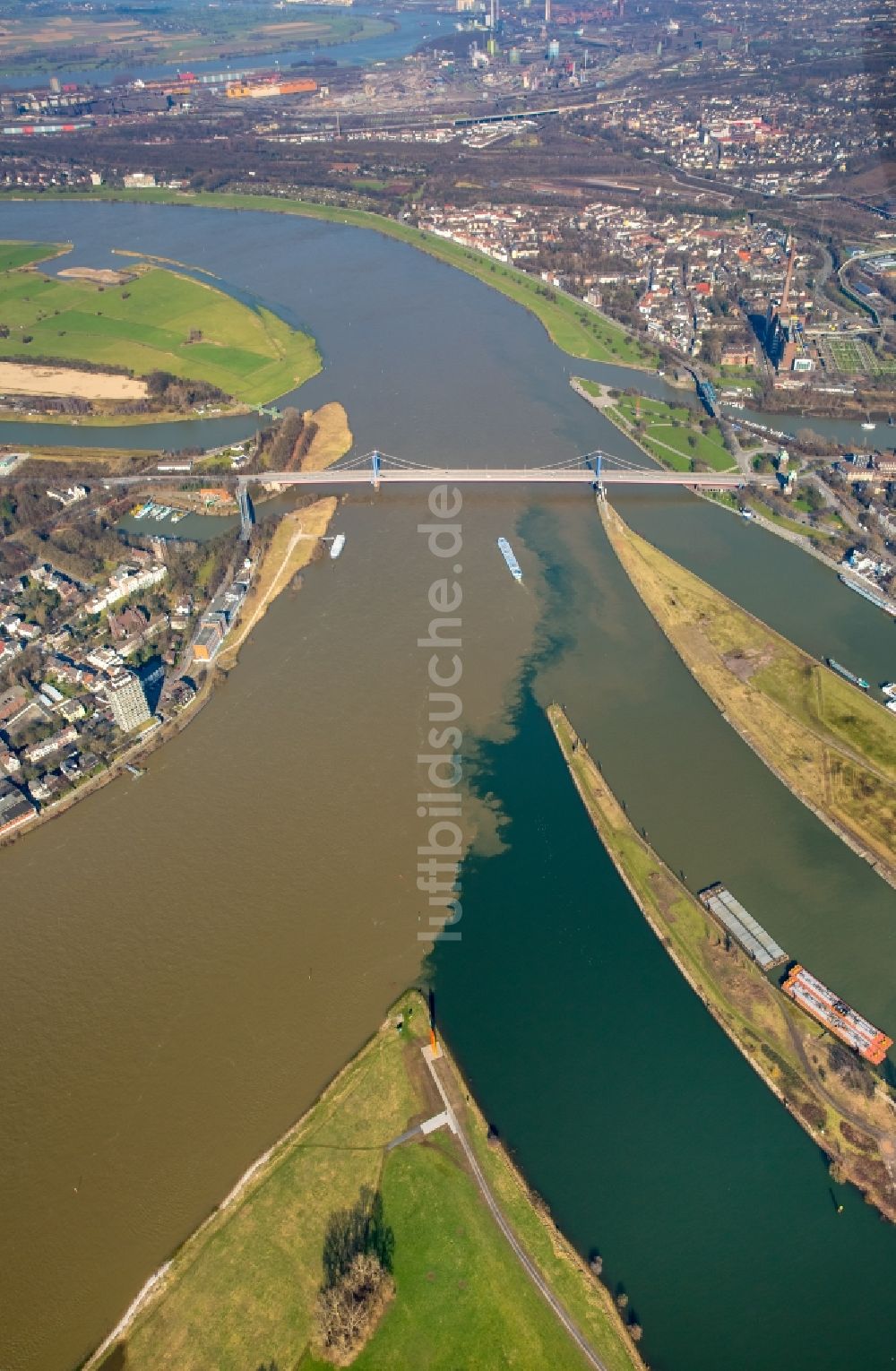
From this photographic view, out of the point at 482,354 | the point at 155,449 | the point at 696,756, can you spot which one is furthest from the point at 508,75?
the point at 696,756

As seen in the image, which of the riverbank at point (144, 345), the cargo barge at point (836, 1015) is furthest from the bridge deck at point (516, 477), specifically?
the cargo barge at point (836, 1015)

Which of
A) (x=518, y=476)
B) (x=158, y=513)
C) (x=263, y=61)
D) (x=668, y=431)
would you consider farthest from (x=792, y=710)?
(x=263, y=61)

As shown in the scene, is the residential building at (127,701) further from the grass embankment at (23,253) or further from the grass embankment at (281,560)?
the grass embankment at (23,253)

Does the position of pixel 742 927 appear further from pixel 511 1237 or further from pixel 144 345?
pixel 144 345

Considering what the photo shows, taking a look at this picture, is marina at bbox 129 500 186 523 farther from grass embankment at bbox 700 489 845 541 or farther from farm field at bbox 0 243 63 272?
farm field at bbox 0 243 63 272

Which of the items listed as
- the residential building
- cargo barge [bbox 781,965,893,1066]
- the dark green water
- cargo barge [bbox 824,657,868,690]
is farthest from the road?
cargo barge [bbox 824,657,868,690]

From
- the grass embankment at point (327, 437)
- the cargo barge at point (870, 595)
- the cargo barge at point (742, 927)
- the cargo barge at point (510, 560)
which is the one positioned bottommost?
the cargo barge at point (742, 927)

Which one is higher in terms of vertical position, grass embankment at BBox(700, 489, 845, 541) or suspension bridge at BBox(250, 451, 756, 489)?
suspension bridge at BBox(250, 451, 756, 489)
